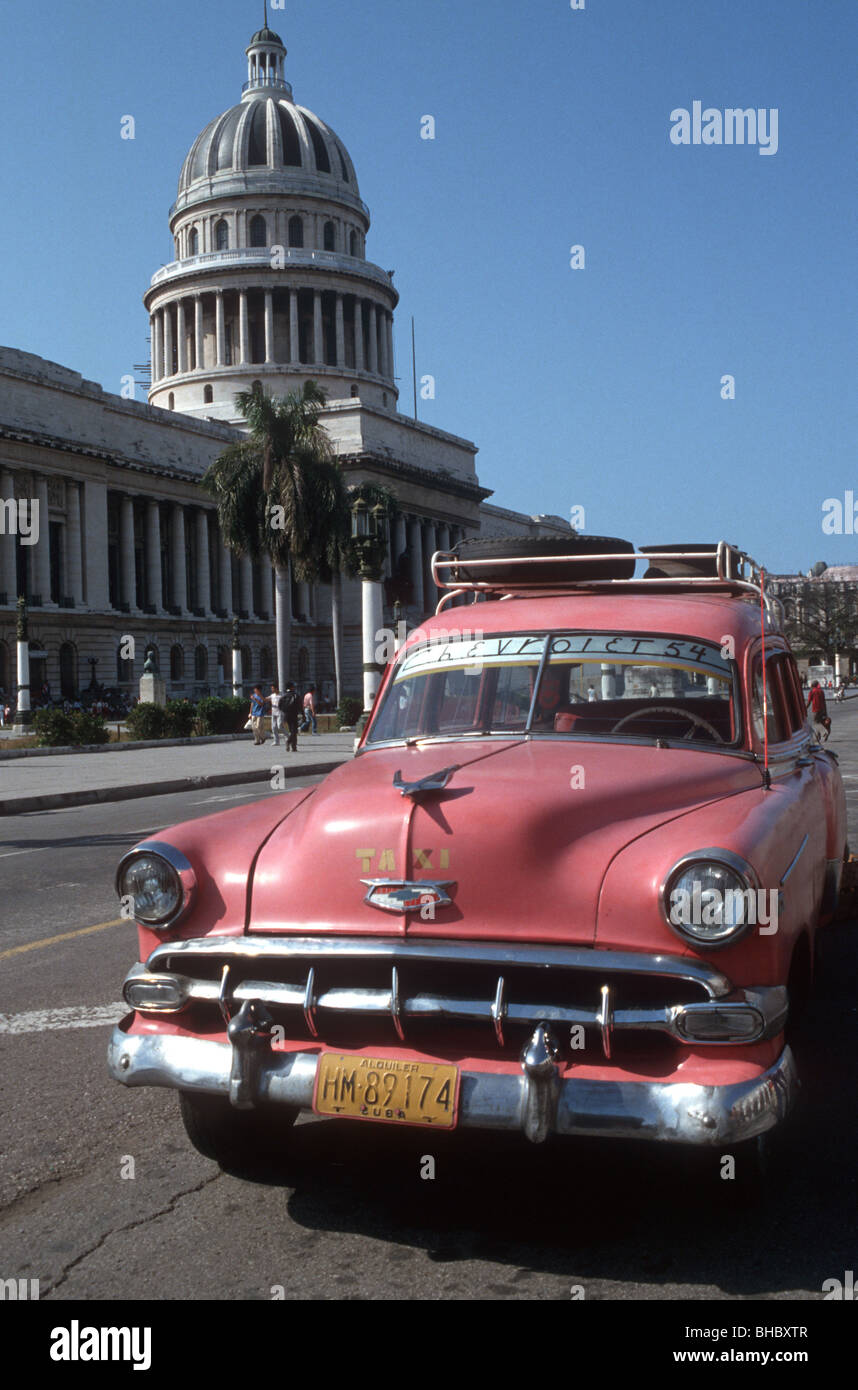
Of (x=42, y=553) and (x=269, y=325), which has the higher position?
(x=269, y=325)

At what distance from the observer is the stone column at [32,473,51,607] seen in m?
67.1

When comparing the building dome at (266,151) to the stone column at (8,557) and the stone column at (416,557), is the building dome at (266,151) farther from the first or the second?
the stone column at (8,557)

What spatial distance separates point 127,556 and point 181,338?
1156 inches

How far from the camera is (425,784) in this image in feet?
13.2

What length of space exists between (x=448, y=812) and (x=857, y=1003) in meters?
3.28

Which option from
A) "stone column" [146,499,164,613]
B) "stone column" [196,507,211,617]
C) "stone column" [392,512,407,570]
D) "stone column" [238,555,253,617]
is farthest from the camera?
"stone column" [392,512,407,570]

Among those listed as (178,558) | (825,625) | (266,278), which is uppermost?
(266,278)

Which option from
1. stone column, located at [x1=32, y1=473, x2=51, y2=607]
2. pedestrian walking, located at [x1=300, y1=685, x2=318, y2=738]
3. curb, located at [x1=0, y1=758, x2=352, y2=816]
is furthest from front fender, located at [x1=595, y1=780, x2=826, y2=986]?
stone column, located at [x1=32, y1=473, x2=51, y2=607]

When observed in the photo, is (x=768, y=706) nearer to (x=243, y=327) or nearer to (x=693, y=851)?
(x=693, y=851)

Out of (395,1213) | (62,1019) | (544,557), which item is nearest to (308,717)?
(62,1019)

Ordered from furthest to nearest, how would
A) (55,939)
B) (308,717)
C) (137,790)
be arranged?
(308,717) → (137,790) → (55,939)

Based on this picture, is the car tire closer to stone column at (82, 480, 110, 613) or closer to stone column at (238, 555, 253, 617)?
stone column at (82, 480, 110, 613)

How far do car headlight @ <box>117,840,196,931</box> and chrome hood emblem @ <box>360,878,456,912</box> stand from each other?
1.97 ft
